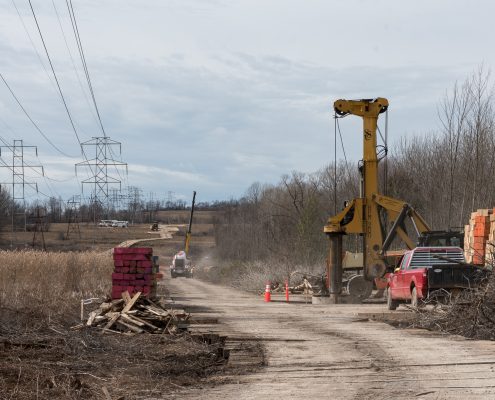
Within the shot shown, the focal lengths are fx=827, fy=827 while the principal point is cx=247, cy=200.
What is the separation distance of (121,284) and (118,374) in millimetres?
12283

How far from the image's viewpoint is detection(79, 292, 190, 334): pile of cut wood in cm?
1839

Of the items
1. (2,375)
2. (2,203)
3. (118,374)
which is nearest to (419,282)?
(118,374)

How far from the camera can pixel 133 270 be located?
989 inches

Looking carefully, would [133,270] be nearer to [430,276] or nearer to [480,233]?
[430,276]

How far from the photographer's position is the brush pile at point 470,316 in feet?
57.6

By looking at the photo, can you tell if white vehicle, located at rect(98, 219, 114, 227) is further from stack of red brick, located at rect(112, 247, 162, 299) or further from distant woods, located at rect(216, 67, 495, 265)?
stack of red brick, located at rect(112, 247, 162, 299)

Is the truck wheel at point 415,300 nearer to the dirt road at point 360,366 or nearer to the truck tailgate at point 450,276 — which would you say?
the truck tailgate at point 450,276

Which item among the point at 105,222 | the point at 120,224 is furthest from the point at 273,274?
the point at 120,224

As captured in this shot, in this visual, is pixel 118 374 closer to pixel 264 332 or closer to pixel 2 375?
pixel 2 375

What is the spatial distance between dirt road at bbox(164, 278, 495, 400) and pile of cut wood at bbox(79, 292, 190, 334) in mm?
1304

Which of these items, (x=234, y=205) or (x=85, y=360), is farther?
(x=234, y=205)

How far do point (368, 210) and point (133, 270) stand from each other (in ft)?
37.1

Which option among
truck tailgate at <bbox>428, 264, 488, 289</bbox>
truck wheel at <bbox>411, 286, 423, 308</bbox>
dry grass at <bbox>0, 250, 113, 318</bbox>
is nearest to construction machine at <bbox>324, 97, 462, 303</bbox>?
truck wheel at <bbox>411, 286, 423, 308</bbox>

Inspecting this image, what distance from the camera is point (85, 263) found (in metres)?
39.0
